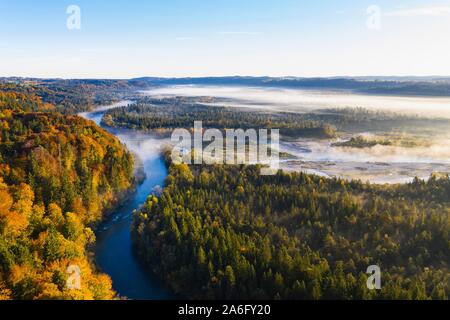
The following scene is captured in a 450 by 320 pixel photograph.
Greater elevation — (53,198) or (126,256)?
(53,198)

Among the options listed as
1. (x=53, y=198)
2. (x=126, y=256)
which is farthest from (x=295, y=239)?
(x=53, y=198)

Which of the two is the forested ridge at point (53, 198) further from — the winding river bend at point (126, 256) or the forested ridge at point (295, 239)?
the forested ridge at point (295, 239)

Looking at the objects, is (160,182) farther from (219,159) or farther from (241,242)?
(241,242)

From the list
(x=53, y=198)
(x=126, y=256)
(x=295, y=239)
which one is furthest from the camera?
(x=53, y=198)

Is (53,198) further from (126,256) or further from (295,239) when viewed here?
(295,239)

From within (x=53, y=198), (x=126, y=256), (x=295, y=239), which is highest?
(x=53, y=198)

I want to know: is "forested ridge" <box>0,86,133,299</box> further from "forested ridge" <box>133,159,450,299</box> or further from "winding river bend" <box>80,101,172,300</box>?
"forested ridge" <box>133,159,450,299</box>
